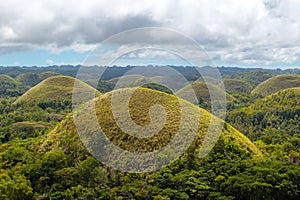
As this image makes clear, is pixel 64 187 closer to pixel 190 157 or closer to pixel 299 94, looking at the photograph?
pixel 190 157

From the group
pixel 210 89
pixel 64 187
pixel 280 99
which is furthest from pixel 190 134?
pixel 210 89

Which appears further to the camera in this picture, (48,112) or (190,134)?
(48,112)

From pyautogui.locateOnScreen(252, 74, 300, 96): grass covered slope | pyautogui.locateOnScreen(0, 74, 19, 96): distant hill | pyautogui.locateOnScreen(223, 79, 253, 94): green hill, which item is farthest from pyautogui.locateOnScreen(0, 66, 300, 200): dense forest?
pyautogui.locateOnScreen(223, 79, 253, 94): green hill

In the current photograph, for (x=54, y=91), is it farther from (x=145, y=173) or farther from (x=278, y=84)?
(x=278, y=84)

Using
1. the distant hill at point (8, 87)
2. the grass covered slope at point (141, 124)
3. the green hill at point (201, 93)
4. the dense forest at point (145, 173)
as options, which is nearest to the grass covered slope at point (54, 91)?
the green hill at point (201, 93)

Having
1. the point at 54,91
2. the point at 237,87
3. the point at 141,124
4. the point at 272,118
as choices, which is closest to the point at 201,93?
the point at 272,118

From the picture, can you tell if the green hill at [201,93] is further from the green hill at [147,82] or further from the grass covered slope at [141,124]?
the grass covered slope at [141,124]
